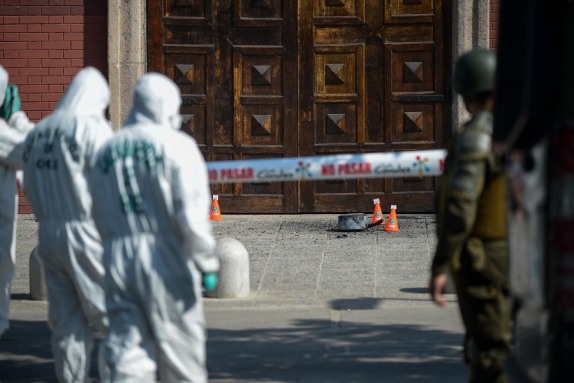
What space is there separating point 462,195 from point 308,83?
9575mm

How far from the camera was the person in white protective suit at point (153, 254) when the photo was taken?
625 centimetres

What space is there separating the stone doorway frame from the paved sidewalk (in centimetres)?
211

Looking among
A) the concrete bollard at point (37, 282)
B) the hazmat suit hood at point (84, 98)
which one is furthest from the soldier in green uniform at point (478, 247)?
the concrete bollard at point (37, 282)

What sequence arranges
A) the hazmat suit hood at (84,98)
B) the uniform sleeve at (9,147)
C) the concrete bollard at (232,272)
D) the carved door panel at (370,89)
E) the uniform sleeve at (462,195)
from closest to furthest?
the uniform sleeve at (462,195) → the hazmat suit hood at (84,98) → the uniform sleeve at (9,147) → the concrete bollard at (232,272) → the carved door panel at (370,89)

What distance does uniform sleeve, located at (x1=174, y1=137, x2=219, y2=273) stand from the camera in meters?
6.18

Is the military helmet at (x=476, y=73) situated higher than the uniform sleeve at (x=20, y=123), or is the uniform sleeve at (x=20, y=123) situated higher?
the military helmet at (x=476, y=73)

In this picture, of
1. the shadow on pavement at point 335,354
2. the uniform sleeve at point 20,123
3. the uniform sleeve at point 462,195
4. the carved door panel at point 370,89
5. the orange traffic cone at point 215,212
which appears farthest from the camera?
the carved door panel at point 370,89

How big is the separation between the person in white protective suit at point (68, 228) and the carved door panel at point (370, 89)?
823cm

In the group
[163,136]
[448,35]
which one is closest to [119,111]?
[448,35]

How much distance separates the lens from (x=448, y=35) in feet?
50.5

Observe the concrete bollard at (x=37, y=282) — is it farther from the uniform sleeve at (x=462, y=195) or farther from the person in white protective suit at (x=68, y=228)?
the uniform sleeve at (x=462, y=195)

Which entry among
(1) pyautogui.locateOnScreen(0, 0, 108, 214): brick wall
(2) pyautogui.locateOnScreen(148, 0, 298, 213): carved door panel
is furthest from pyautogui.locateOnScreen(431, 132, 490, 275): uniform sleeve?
(1) pyautogui.locateOnScreen(0, 0, 108, 214): brick wall

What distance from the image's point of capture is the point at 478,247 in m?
6.29

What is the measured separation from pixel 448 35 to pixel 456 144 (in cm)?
930
